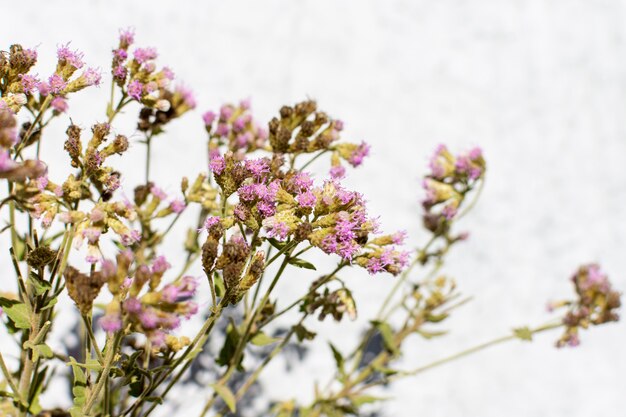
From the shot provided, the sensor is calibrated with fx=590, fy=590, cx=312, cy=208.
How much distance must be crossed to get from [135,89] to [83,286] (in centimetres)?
42

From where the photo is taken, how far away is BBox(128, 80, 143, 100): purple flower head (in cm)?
102

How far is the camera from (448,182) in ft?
4.70

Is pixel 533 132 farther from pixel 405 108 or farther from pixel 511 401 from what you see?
pixel 511 401

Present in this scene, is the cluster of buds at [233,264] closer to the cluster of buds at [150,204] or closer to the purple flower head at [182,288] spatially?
the purple flower head at [182,288]

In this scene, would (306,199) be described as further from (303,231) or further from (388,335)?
(388,335)

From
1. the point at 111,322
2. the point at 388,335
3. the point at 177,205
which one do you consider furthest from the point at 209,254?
the point at 388,335

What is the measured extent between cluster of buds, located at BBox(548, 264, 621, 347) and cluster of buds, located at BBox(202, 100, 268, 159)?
0.86 metres

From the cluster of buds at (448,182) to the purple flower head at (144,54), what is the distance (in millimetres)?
702

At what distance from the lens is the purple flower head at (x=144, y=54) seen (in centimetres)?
104

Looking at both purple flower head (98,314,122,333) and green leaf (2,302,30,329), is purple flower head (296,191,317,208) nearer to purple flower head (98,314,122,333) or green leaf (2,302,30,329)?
purple flower head (98,314,122,333)

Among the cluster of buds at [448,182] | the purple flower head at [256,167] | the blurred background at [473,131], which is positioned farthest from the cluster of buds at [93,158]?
the cluster of buds at [448,182]

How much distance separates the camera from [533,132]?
6.19ft

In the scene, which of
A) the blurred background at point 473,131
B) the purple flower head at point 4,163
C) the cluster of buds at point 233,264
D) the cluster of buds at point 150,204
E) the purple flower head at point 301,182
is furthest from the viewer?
the blurred background at point 473,131

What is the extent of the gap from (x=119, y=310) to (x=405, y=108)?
1273mm
